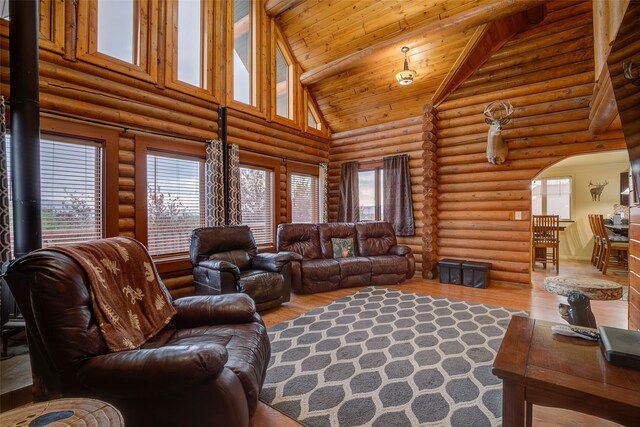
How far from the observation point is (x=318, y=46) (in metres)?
5.57

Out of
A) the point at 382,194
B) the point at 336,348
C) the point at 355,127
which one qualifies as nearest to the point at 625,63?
the point at 336,348

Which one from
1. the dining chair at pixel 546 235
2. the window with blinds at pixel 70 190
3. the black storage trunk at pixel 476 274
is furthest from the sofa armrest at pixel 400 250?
the window with blinds at pixel 70 190

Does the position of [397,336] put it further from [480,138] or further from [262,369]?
[480,138]

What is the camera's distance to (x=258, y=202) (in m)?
5.41

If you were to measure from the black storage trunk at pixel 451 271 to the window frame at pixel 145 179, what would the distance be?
13.3 ft

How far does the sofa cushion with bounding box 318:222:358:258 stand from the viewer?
16.8 feet

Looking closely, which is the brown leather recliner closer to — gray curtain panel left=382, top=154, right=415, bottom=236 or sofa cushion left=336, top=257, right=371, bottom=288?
sofa cushion left=336, top=257, right=371, bottom=288

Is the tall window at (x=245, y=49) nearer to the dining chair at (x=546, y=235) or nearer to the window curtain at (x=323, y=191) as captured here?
the window curtain at (x=323, y=191)

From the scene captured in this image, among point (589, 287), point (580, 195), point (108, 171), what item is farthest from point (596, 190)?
point (108, 171)

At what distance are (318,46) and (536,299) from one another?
5519 mm

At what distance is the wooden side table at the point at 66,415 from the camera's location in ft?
2.93

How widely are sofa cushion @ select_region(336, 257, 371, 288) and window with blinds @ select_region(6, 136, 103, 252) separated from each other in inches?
130

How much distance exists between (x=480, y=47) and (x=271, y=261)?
15.0 ft

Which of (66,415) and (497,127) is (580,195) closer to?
(497,127)
